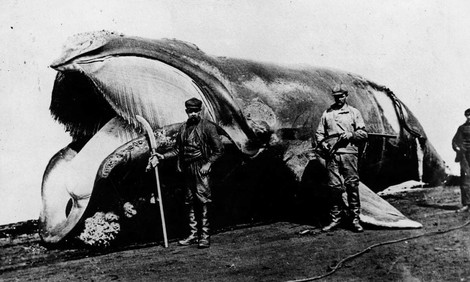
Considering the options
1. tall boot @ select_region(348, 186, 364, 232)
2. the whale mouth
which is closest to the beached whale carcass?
the whale mouth

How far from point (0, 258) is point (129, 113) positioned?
2593mm

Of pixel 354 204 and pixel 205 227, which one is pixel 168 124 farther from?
pixel 354 204

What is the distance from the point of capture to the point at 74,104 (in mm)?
8188

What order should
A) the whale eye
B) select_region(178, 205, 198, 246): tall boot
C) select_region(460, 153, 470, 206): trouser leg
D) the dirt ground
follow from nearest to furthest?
the dirt ground < select_region(178, 205, 198, 246): tall boot < the whale eye < select_region(460, 153, 470, 206): trouser leg

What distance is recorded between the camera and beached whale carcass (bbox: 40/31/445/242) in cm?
747

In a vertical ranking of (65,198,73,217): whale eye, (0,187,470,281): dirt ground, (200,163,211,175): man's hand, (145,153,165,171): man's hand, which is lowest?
(0,187,470,281): dirt ground

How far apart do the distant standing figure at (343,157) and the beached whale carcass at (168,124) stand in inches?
13.6

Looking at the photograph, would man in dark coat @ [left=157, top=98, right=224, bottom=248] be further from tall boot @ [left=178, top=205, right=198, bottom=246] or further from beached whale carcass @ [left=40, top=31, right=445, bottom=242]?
beached whale carcass @ [left=40, top=31, right=445, bottom=242]

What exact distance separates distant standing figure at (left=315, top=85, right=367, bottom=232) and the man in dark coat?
1.71 metres

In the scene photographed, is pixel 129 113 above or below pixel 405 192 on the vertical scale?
above

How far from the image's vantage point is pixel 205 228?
6949mm

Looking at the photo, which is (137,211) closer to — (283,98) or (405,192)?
(283,98)

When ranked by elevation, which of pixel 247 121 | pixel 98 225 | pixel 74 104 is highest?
pixel 74 104

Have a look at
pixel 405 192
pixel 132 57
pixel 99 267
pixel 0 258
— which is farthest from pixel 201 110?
pixel 405 192
